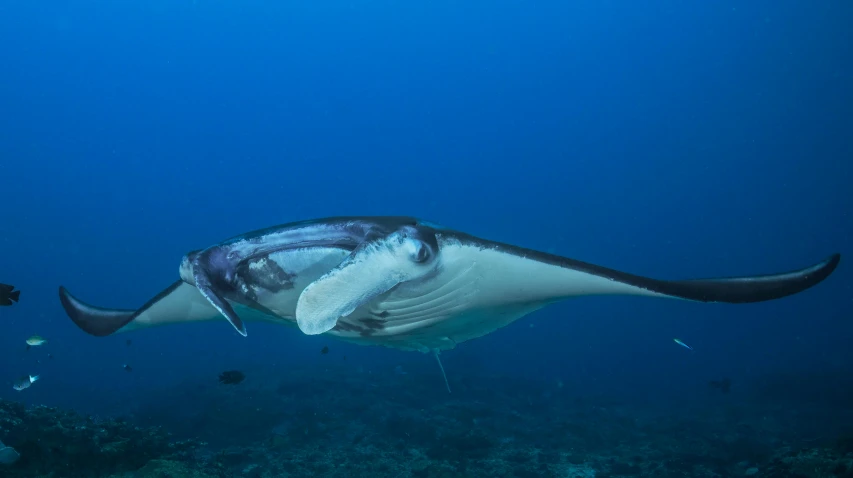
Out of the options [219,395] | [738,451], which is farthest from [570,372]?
[219,395]

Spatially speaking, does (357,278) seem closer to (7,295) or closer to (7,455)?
(7,295)

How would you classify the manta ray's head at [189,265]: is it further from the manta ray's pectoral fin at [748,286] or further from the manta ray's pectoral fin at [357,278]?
the manta ray's pectoral fin at [748,286]

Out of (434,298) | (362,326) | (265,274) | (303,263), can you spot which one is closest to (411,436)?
(362,326)

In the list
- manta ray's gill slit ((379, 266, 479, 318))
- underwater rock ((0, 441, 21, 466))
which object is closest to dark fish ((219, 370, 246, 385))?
underwater rock ((0, 441, 21, 466))

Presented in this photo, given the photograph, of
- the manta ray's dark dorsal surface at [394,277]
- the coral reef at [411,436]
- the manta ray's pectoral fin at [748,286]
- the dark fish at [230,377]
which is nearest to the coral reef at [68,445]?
the coral reef at [411,436]

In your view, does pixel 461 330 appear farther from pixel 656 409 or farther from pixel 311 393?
pixel 656 409

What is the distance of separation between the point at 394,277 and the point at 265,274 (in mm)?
787

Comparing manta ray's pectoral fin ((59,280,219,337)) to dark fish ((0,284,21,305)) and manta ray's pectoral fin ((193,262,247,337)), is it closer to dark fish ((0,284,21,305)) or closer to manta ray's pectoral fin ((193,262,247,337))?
dark fish ((0,284,21,305))

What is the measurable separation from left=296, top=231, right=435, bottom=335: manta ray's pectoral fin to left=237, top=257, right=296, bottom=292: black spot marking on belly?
483mm

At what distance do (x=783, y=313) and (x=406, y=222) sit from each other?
82355mm

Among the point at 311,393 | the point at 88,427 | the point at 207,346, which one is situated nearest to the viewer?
the point at 88,427

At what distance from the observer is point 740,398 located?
1789cm

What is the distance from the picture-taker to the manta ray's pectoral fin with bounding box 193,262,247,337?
218 centimetres

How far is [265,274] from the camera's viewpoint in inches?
100
